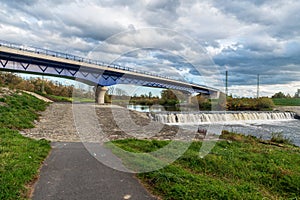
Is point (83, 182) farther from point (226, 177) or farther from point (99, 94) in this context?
point (99, 94)

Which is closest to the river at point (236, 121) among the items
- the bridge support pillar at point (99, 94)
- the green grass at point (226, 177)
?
the green grass at point (226, 177)

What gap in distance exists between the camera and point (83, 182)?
554 cm

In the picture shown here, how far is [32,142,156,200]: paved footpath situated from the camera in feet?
15.8

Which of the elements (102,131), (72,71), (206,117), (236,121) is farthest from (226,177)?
(72,71)

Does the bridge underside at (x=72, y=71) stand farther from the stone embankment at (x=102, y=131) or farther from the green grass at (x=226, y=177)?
the green grass at (x=226, y=177)

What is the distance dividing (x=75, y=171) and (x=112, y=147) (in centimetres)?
344

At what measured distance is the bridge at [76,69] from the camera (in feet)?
103

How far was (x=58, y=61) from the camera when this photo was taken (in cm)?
3506

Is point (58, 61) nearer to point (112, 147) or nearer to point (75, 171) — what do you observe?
point (112, 147)

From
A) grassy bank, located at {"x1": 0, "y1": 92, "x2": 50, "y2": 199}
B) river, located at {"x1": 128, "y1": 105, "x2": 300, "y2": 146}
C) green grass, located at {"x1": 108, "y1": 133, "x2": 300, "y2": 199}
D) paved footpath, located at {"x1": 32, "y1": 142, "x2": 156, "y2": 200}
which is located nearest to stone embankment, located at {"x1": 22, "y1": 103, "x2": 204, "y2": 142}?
grassy bank, located at {"x1": 0, "y1": 92, "x2": 50, "y2": 199}

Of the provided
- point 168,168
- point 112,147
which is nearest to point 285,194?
point 168,168

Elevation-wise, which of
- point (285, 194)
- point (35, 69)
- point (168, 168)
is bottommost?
point (285, 194)

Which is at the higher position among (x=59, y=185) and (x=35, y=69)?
(x=35, y=69)

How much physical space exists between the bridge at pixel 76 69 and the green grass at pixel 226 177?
2905 cm
